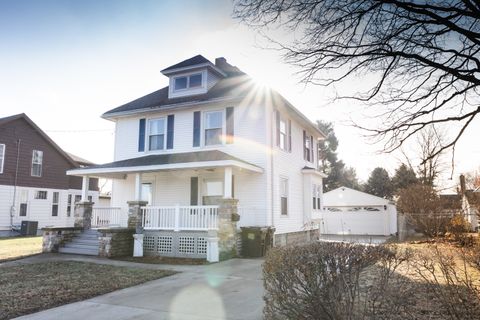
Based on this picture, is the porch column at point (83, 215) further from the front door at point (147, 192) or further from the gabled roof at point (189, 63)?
the gabled roof at point (189, 63)

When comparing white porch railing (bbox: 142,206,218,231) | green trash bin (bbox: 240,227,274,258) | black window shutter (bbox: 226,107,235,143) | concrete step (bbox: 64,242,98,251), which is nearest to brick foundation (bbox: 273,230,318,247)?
green trash bin (bbox: 240,227,274,258)

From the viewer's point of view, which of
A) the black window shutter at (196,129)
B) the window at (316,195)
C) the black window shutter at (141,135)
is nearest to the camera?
the black window shutter at (196,129)

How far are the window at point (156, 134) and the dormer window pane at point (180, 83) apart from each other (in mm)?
1716

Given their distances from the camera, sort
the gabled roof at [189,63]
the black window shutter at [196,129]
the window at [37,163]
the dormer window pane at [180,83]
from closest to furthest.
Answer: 1. the black window shutter at [196,129]
2. the gabled roof at [189,63]
3. the dormer window pane at [180,83]
4. the window at [37,163]

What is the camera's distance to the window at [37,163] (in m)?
25.9

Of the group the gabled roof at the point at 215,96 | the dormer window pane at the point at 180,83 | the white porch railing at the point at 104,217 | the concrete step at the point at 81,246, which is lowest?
the concrete step at the point at 81,246

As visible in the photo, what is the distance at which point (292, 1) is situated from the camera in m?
5.64

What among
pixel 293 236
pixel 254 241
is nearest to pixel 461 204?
pixel 293 236

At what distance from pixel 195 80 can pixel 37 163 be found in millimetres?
15423

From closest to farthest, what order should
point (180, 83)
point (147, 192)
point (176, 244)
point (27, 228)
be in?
point (176, 244), point (147, 192), point (180, 83), point (27, 228)

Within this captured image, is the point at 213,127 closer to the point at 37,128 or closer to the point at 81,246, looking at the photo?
the point at 81,246

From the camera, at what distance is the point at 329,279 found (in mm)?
4113

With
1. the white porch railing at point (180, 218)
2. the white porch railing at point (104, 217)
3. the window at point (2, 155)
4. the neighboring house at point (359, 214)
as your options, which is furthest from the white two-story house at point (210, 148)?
the neighboring house at point (359, 214)

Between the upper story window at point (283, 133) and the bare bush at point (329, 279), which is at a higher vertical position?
the upper story window at point (283, 133)
